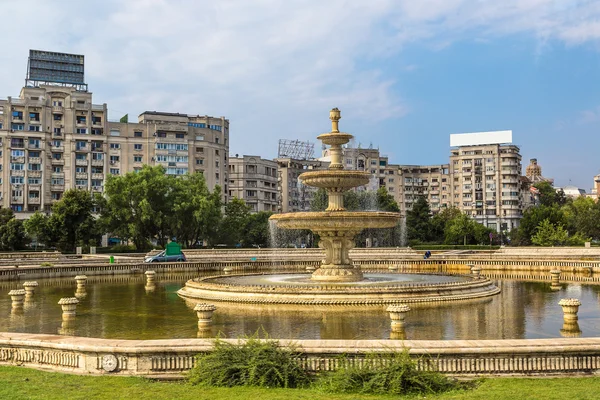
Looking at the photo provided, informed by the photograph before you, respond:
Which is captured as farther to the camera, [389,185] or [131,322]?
[389,185]

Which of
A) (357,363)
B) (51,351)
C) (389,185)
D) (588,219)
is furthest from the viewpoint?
(389,185)

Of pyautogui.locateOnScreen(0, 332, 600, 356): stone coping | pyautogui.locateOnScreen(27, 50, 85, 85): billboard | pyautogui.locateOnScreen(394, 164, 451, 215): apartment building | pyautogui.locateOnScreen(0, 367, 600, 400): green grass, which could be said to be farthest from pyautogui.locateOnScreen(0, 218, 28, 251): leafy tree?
pyautogui.locateOnScreen(394, 164, 451, 215): apartment building

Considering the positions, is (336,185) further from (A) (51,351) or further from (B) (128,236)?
(B) (128,236)

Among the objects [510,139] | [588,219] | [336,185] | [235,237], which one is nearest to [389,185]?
[510,139]

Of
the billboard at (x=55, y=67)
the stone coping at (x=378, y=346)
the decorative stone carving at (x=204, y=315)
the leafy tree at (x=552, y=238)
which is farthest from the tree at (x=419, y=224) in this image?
the stone coping at (x=378, y=346)

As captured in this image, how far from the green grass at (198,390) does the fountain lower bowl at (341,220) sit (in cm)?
1367

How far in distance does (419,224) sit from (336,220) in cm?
6276

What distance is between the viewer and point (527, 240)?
74625 millimetres

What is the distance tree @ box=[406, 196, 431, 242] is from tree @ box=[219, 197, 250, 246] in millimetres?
23019

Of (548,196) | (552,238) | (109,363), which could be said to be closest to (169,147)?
(552,238)

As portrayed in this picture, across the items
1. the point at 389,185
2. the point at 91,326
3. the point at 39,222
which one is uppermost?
the point at 389,185

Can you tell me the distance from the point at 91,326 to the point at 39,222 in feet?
161

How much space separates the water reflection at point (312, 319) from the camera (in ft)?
48.5

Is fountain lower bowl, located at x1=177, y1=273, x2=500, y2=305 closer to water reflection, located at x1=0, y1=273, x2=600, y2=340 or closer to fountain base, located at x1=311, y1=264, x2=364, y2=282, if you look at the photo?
water reflection, located at x1=0, y1=273, x2=600, y2=340
